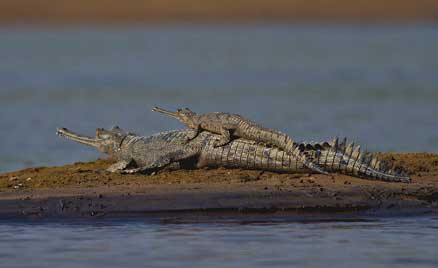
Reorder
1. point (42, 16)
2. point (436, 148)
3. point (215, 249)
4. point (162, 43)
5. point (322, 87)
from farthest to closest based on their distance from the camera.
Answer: point (42, 16), point (162, 43), point (322, 87), point (436, 148), point (215, 249)

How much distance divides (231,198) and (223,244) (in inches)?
Result: 43.1

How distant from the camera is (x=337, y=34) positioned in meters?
47.8

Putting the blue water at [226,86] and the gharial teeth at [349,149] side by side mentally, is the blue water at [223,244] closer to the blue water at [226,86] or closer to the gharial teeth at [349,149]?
the gharial teeth at [349,149]

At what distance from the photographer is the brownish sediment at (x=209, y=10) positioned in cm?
5722

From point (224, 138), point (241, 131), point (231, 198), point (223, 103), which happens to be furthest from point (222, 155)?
point (223, 103)

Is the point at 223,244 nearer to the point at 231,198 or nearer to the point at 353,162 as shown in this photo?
the point at 231,198

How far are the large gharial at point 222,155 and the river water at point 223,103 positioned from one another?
2.41 ft

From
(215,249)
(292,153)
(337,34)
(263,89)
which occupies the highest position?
(337,34)

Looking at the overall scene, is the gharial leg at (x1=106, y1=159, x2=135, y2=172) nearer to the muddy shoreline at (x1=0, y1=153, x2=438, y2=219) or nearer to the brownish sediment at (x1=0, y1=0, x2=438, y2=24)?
the muddy shoreline at (x1=0, y1=153, x2=438, y2=219)

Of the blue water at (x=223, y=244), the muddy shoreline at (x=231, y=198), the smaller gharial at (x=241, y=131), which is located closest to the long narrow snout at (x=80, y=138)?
the smaller gharial at (x=241, y=131)

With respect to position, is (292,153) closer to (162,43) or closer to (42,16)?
(162,43)

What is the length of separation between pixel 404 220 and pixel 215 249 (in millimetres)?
1773

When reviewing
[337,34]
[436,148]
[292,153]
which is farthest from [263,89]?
[337,34]

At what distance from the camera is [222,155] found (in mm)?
11164
